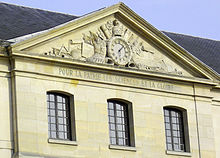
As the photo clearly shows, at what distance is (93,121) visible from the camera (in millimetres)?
43125

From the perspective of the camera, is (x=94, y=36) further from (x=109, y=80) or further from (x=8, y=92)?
(x=8, y=92)

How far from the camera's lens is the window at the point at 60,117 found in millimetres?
42000

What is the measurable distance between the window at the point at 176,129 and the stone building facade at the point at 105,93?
0.05 meters

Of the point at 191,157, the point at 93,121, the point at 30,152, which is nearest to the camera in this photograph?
the point at 30,152

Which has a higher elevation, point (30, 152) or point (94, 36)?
point (94, 36)

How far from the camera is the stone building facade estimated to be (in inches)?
1614

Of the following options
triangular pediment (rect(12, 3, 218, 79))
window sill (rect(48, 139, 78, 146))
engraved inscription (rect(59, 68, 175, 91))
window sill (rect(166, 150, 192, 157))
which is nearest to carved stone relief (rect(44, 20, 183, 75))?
triangular pediment (rect(12, 3, 218, 79))

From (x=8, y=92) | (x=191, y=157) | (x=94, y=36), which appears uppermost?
(x=94, y=36)

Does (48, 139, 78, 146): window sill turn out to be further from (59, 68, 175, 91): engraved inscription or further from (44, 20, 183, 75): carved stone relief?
(44, 20, 183, 75): carved stone relief

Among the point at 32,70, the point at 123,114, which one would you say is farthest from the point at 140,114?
the point at 32,70

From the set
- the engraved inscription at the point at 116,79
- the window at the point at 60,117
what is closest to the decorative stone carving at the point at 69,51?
the engraved inscription at the point at 116,79

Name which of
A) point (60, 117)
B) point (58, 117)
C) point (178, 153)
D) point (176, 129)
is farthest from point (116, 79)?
point (178, 153)

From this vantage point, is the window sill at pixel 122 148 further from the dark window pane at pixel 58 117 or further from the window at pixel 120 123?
the dark window pane at pixel 58 117

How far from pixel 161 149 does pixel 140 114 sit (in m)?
2.10
